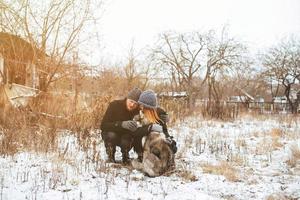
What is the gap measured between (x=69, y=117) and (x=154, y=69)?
691 inches

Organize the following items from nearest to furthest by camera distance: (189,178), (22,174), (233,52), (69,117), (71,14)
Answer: (22,174)
(189,178)
(69,117)
(71,14)
(233,52)

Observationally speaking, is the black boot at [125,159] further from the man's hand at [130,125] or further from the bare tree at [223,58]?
the bare tree at [223,58]

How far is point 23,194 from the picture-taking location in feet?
12.9

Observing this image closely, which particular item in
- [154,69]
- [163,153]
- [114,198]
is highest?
[154,69]

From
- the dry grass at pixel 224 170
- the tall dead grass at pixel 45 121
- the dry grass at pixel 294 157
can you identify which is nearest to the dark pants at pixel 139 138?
Answer: the dry grass at pixel 224 170

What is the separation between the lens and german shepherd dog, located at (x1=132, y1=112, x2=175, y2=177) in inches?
197

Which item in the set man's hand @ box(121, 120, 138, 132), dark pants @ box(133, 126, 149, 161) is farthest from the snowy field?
man's hand @ box(121, 120, 138, 132)

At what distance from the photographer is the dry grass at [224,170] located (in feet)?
16.8

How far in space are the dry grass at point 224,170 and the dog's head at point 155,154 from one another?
2.61 feet

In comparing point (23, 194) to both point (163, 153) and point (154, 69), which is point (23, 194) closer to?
point (163, 153)

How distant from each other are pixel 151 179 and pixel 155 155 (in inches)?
13.6

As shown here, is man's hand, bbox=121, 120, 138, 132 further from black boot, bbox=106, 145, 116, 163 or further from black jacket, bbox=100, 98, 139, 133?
black boot, bbox=106, 145, 116, 163

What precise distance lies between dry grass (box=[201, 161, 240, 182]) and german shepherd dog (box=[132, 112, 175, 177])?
2.47ft

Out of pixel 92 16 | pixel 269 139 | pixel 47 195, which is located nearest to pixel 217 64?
pixel 92 16
